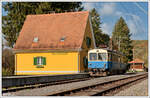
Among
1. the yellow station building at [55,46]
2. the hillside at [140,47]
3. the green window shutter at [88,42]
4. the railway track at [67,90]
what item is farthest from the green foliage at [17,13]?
the railway track at [67,90]

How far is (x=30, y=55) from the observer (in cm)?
3084

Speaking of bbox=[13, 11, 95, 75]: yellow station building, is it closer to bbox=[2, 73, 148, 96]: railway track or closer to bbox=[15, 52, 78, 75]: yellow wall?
bbox=[15, 52, 78, 75]: yellow wall

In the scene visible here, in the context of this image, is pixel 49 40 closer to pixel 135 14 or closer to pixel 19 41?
pixel 19 41

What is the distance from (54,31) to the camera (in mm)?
31531

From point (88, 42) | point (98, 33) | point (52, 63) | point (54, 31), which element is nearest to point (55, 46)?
point (52, 63)

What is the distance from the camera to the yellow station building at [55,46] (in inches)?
1166

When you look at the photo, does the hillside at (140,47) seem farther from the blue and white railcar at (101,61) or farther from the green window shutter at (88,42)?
the blue and white railcar at (101,61)

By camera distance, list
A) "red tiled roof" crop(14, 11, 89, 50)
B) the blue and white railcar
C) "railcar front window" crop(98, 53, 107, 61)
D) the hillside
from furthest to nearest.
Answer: the hillside → "red tiled roof" crop(14, 11, 89, 50) → "railcar front window" crop(98, 53, 107, 61) → the blue and white railcar

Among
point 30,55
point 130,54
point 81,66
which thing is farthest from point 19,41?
point 130,54

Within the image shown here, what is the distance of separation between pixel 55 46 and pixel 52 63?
1.80 metres

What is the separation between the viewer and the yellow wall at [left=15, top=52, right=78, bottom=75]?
29359 mm

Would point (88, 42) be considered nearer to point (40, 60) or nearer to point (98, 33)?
point (40, 60)

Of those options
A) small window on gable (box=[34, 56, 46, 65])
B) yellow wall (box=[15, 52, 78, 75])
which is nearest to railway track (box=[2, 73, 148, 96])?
yellow wall (box=[15, 52, 78, 75])

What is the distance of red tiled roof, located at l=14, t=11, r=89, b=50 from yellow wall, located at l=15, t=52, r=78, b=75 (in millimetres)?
807
